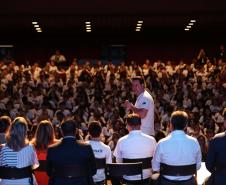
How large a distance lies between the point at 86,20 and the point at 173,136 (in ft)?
58.2

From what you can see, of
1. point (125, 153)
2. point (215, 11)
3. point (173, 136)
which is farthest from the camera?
point (215, 11)

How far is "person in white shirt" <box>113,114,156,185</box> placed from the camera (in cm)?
799

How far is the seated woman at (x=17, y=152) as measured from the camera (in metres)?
7.42

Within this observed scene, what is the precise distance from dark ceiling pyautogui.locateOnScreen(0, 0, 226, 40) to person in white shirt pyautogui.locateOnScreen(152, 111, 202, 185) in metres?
15.8

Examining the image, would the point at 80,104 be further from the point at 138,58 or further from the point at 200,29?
the point at 138,58

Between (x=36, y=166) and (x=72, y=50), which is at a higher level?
(x=72, y=50)

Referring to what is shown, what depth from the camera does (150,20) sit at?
2473cm

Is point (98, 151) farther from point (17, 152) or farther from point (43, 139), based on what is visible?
point (17, 152)

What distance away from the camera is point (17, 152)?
745cm

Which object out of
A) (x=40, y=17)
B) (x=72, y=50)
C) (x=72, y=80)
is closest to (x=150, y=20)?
(x=40, y=17)

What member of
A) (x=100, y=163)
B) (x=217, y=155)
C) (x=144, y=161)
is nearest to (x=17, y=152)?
(x=100, y=163)

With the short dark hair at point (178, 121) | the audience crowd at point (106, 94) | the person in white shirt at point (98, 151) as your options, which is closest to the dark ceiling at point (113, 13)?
the audience crowd at point (106, 94)

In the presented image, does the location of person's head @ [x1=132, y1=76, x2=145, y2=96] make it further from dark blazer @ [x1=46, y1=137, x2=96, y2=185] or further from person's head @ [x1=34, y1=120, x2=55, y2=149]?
dark blazer @ [x1=46, y1=137, x2=96, y2=185]

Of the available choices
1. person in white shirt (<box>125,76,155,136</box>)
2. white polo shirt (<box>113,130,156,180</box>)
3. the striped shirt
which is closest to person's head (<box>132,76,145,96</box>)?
person in white shirt (<box>125,76,155,136</box>)
